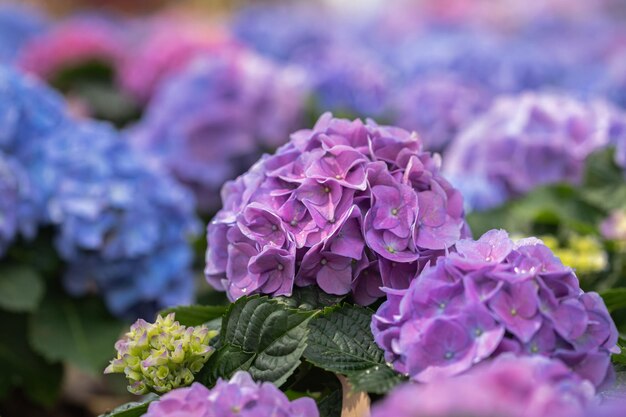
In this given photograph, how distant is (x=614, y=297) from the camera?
1.38 metres

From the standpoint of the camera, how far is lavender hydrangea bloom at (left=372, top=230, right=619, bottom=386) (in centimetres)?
91

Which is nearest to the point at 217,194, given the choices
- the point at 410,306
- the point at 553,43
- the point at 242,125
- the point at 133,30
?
the point at 242,125

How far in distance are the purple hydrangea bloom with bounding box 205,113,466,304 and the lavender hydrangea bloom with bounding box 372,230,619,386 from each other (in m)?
0.14

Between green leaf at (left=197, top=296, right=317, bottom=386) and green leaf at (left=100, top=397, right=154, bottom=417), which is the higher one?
green leaf at (left=197, top=296, right=317, bottom=386)

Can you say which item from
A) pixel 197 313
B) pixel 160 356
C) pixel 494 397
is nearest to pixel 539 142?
pixel 197 313

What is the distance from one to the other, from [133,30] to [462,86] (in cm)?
254

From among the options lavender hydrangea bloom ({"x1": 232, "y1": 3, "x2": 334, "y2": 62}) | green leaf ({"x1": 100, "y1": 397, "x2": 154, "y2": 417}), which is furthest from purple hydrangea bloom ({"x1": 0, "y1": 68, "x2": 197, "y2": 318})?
lavender hydrangea bloom ({"x1": 232, "y1": 3, "x2": 334, "y2": 62})

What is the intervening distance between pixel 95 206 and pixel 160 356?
1.07 meters

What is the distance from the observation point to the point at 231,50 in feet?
11.1

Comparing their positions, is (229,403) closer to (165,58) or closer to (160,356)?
(160,356)

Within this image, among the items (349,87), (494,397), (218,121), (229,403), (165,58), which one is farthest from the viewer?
A: (165,58)

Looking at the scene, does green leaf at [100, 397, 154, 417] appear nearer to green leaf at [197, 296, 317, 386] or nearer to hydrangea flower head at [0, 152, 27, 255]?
green leaf at [197, 296, 317, 386]

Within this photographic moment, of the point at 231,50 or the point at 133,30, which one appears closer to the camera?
the point at 231,50

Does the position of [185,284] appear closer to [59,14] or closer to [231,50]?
[231,50]
